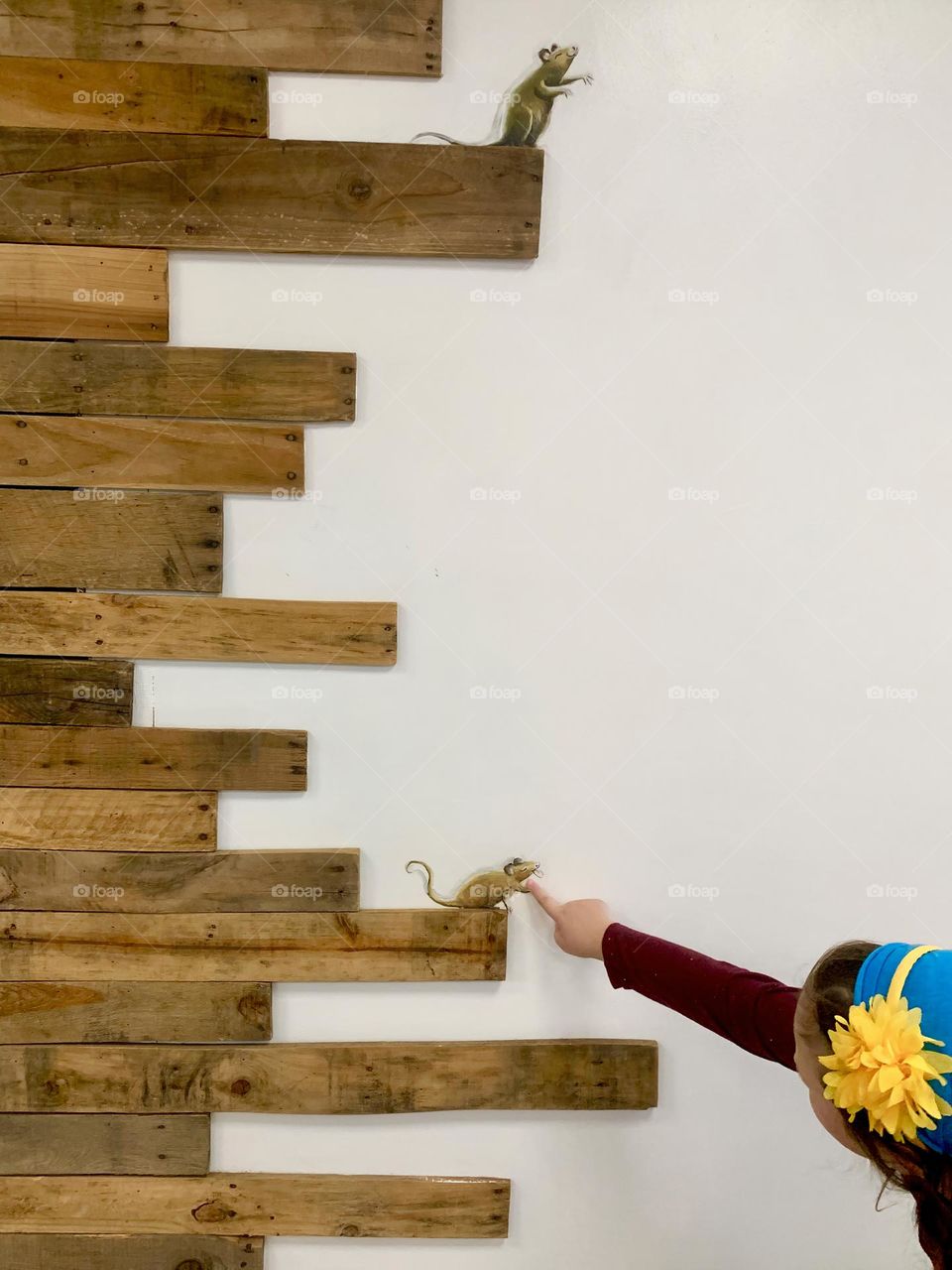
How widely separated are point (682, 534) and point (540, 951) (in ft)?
2.34

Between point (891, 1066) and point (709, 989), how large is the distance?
1.40ft

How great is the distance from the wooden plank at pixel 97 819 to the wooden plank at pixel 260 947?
12 cm

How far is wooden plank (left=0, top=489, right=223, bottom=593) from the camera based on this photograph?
1.49 metres

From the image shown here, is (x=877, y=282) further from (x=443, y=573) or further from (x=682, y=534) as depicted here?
(x=443, y=573)

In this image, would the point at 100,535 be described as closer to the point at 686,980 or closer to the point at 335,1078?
the point at 335,1078

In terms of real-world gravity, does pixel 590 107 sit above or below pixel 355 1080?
above

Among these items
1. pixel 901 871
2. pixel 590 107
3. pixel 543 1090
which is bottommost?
pixel 543 1090

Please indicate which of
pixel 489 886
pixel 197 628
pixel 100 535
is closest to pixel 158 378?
pixel 100 535

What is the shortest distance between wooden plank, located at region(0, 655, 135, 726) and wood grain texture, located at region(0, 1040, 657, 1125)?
1.73 ft

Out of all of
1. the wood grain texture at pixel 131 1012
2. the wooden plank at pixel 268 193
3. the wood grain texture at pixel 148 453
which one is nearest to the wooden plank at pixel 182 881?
the wood grain texture at pixel 131 1012

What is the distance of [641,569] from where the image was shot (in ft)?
5.06

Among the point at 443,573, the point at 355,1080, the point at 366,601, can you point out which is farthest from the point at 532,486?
the point at 355,1080

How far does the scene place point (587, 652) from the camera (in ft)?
5.07

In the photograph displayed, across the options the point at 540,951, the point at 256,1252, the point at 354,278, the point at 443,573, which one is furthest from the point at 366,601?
the point at 256,1252
